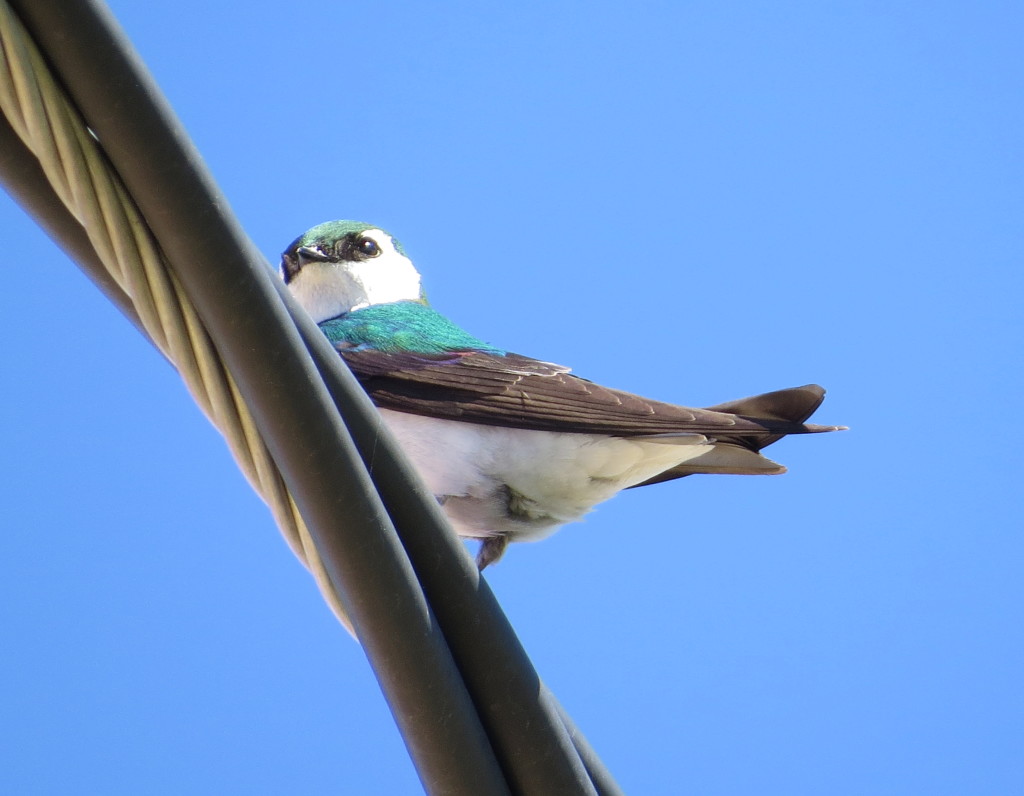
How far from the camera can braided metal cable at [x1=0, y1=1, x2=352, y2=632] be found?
3.27ft

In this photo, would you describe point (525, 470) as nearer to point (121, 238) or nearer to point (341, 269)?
point (341, 269)

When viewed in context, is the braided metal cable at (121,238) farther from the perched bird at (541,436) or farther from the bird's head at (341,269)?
the bird's head at (341,269)

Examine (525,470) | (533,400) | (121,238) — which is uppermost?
(533,400)

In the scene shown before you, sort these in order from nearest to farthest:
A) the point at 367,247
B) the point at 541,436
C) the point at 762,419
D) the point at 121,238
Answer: the point at 121,238
the point at 762,419
the point at 541,436
the point at 367,247

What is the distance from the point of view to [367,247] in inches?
183

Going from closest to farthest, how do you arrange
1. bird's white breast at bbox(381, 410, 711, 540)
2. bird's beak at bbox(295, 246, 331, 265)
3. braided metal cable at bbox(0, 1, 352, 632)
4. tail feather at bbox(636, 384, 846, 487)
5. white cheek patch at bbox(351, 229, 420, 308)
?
braided metal cable at bbox(0, 1, 352, 632) → tail feather at bbox(636, 384, 846, 487) → bird's white breast at bbox(381, 410, 711, 540) → bird's beak at bbox(295, 246, 331, 265) → white cheek patch at bbox(351, 229, 420, 308)

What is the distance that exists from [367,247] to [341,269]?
6.2 inches

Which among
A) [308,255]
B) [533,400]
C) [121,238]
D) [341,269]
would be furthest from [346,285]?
[121,238]

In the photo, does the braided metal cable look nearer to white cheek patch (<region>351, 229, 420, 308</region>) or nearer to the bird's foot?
the bird's foot

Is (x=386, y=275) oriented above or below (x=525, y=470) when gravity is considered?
above

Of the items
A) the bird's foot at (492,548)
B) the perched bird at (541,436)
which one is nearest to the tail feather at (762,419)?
the perched bird at (541,436)

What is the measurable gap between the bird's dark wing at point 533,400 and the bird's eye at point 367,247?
1091 millimetres

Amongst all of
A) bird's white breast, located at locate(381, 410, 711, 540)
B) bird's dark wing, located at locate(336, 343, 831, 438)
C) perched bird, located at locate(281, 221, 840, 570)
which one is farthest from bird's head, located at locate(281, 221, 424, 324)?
bird's white breast, located at locate(381, 410, 711, 540)

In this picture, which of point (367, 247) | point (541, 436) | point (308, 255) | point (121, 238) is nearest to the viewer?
point (121, 238)
